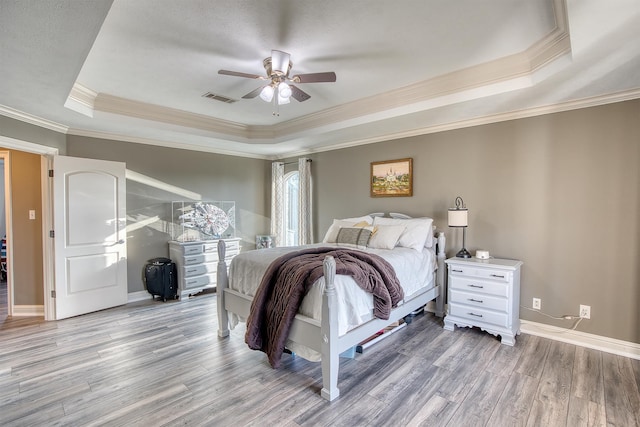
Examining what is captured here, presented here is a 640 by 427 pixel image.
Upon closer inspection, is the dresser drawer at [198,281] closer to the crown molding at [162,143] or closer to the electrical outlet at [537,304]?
the crown molding at [162,143]

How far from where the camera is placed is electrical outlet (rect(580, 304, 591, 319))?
301 centimetres

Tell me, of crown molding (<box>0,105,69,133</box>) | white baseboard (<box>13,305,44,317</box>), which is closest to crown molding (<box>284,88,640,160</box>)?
crown molding (<box>0,105,69,133</box>)

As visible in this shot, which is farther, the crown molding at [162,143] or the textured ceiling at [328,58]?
the crown molding at [162,143]

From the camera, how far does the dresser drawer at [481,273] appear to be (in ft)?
9.95

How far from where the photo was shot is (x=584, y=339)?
3012 mm

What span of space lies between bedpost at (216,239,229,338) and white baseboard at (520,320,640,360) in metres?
3.23

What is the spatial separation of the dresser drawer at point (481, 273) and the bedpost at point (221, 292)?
2.50 metres

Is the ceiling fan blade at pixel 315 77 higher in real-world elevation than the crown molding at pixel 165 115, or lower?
lower

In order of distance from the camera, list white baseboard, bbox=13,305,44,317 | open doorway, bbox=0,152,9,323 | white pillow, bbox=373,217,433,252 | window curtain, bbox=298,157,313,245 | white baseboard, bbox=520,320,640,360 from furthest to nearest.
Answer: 1. window curtain, bbox=298,157,313,245
2. open doorway, bbox=0,152,9,323
3. white baseboard, bbox=13,305,44,317
4. white pillow, bbox=373,217,433,252
5. white baseboard, bbox=520,320,640,360

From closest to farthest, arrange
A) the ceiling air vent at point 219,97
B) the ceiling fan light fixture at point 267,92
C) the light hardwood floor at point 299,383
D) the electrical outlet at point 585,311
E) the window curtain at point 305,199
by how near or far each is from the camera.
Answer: the light hardwood floor at point 299,383, the ceiling fan light fixture at point 267,92, the electrical outlet at point 585,311, the ceiling air vent at point 219,97, the window curtain at point 305,199

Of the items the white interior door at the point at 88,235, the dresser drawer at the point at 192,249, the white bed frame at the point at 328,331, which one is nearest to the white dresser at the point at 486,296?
the white bed frame at the point at 328,331

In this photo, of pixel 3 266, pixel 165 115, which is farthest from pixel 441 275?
pixel 3 266

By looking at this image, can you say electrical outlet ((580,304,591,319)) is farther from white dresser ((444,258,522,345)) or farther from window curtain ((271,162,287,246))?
window curtain ((271,162,287,246))

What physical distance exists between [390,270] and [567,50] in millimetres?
2128
